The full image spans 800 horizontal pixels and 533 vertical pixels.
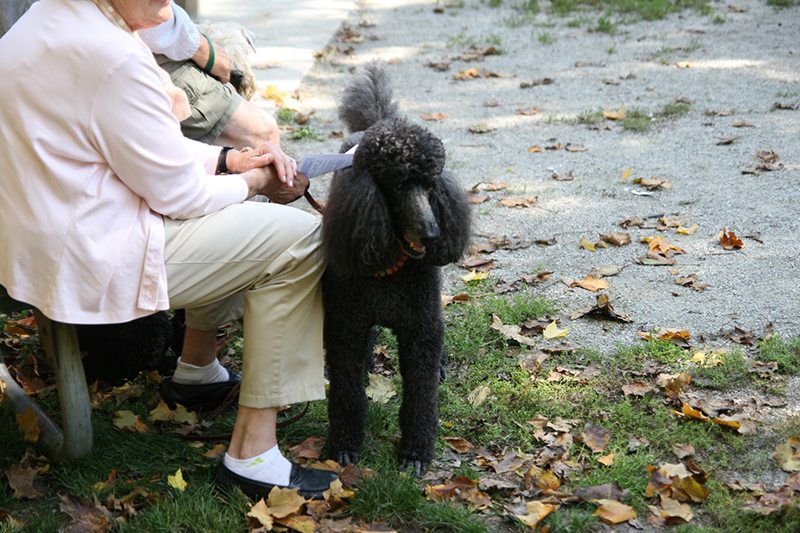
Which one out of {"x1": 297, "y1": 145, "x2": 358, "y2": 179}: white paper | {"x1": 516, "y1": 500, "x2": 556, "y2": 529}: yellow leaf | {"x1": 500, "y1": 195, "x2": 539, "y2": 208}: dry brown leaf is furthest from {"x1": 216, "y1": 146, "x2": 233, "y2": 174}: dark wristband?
{"x1": 500, "y1": 195, "x2": 539, "y2": 208}: dry brown leaf

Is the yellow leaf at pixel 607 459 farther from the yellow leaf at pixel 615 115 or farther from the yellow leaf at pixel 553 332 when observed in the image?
the yellow leaf at pixel 615 115

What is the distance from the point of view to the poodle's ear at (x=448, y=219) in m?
2.12

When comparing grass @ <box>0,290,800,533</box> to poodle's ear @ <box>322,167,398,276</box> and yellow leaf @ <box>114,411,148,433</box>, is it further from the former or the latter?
poodle's ear @ <box>322,167,398,276</box>

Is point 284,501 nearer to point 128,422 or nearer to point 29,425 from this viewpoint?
point 128,422

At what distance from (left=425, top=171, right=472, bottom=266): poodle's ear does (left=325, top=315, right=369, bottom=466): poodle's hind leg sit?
37 centimetres

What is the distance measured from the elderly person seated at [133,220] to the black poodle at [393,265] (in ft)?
0.39

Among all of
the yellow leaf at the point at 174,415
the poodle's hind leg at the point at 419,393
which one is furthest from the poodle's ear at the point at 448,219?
the yellow leaf at the point at 174,415

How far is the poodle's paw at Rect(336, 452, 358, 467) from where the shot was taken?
232 cm

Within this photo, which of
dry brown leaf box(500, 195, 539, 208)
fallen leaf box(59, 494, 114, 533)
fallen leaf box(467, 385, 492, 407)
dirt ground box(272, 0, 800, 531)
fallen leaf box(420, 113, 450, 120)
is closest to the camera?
fallen leaf box(59, 494, 114, 533)

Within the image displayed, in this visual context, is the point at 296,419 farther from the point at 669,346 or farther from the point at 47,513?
the point at 669,346

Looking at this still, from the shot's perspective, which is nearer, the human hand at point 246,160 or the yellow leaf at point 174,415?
the human hand at point 246,160

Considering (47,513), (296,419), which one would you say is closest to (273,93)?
(296,419)

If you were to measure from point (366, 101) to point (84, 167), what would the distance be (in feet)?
4.23

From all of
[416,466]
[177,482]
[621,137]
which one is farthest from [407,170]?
[621,137]
